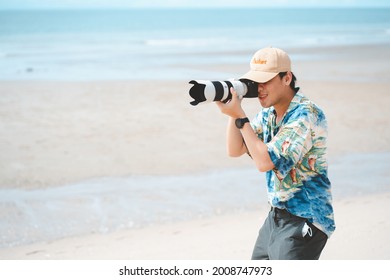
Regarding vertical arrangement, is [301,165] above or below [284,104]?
below

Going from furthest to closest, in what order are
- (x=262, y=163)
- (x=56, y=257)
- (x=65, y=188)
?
(x=65, y=188) < (x=56, y=257) < (x=262, y=163)

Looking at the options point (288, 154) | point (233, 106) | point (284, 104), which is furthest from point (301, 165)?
point (233, 106)

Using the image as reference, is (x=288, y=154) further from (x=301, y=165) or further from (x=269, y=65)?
(x=269, y=65)

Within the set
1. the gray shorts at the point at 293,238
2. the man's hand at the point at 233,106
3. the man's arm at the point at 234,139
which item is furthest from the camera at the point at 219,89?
the gray shorts at the point at 293,238

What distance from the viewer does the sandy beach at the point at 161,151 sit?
14.7ft

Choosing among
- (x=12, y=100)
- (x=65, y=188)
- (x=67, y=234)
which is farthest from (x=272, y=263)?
(x=12, y=100)

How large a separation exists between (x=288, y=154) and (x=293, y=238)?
38cm

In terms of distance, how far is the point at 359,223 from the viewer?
4.61 metres

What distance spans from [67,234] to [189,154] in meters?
2.70

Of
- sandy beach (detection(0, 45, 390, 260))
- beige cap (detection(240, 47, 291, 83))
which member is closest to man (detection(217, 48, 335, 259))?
beige cap (detection(240, 47, 291, 83))

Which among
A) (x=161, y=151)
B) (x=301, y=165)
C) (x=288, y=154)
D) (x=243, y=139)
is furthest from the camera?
(x=161, y=151)

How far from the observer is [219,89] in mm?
2225

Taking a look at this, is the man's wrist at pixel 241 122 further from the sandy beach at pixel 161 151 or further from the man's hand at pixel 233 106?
the sandy beach at pixel 161 151

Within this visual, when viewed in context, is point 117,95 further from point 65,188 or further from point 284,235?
point 284,235
